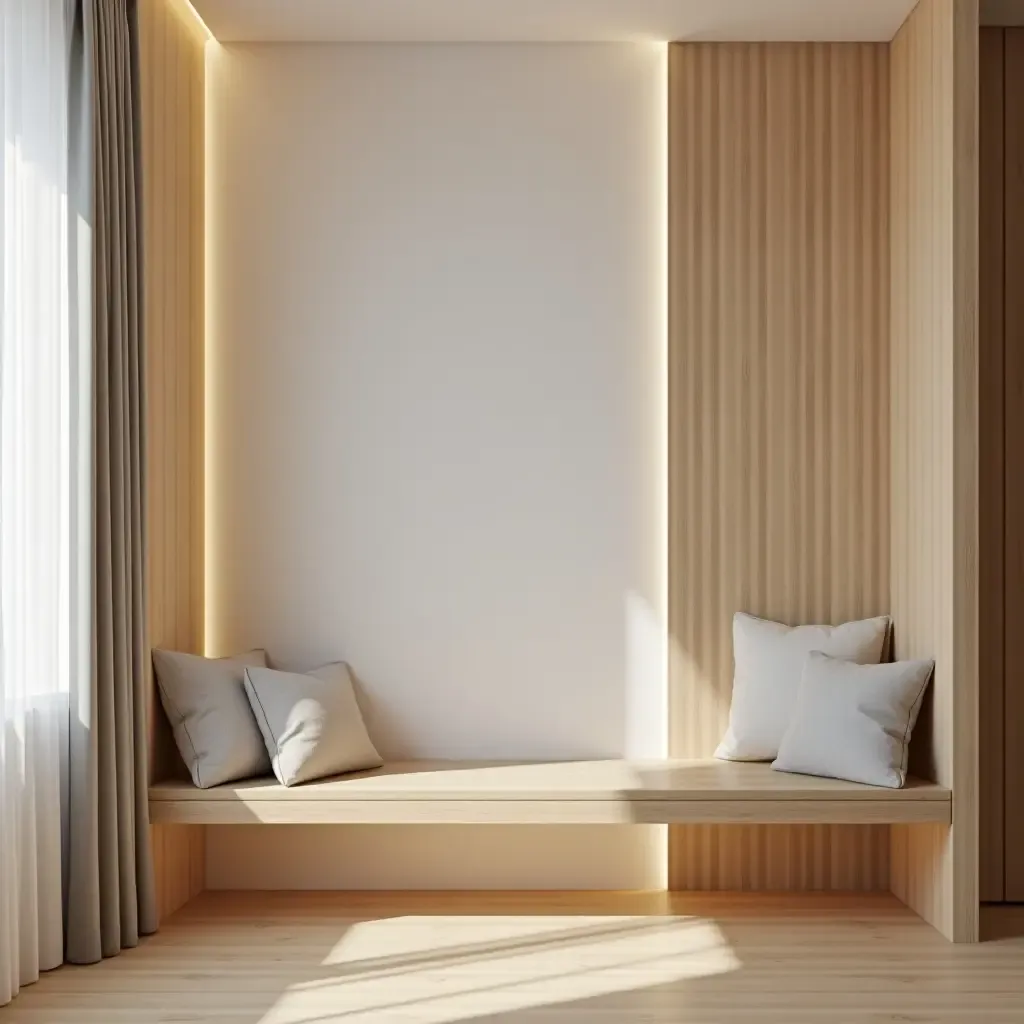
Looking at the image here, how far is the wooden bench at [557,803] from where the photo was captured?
368cm

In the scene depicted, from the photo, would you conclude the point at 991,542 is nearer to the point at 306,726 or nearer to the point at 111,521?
the point at 306,726

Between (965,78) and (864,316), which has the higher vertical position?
(965,78)

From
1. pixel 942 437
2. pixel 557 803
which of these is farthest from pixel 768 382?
pixel 557 803

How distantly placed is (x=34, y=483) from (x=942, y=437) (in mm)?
2559

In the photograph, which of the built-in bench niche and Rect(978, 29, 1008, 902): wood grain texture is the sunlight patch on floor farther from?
Rect(978, 29, 1008, 902): wood grain texture

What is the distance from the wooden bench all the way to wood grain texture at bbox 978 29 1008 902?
0.43 m

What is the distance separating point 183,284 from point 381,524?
104 cm

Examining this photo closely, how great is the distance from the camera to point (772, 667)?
4109mm

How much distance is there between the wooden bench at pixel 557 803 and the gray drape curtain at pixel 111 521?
268 mm

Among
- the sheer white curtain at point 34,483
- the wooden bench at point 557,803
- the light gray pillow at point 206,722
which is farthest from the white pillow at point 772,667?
the sheer white curtain at point 34,483

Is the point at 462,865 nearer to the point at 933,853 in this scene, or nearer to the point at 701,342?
the point at 933,853

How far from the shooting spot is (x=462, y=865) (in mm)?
4289

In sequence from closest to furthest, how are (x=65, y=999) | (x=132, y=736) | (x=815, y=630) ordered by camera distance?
(x=65, y=999) → (x=132, y=736) → (x=815, y=630)

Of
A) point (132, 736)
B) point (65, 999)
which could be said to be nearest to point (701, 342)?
point (132, 736)
